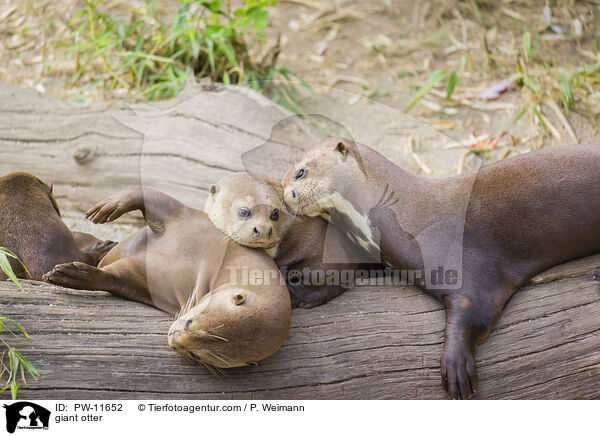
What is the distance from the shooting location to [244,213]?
248 centimetres

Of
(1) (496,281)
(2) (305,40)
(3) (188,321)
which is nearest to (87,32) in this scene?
(2) (305,40)

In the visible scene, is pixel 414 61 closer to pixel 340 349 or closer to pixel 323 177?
pixel 323 177

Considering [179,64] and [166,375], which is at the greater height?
[166,375]

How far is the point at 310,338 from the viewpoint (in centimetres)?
238

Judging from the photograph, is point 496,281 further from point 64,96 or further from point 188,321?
point 64,96

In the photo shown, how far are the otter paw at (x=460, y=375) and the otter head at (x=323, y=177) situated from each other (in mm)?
745

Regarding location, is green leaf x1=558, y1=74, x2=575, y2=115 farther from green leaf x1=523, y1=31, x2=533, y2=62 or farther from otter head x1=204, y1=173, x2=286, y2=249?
otter head x1=204, y1=173, x2=286, y2=249

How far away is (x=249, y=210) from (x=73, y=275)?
2.20 feet

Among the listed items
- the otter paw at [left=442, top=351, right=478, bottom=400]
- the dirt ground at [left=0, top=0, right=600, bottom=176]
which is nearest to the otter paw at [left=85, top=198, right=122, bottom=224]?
the otter paw at [left=442, top=351, right=478, bottom=400]

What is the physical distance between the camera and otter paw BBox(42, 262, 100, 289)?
7.41 ft

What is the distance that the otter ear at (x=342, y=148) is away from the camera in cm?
254

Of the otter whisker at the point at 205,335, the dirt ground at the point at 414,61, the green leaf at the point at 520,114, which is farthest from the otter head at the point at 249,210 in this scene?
the green leaf at the point at 520,114

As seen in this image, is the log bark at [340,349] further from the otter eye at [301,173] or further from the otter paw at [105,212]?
the otter eye at [301,173]

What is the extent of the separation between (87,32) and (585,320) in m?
3.95
